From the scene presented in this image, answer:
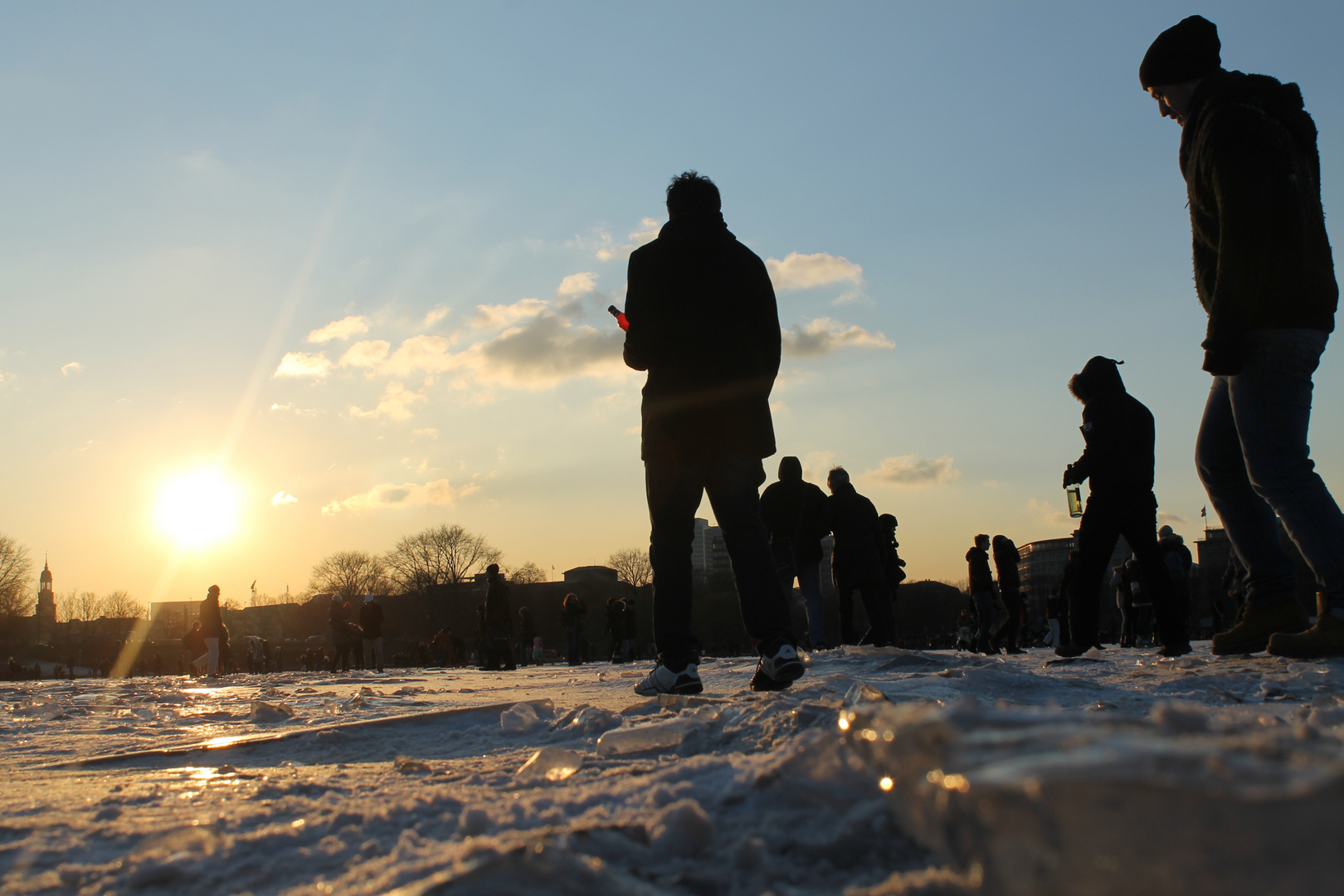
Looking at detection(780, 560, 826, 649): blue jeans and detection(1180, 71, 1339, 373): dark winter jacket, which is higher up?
detection(1180, 71, 1339, 373): dark winter jacket

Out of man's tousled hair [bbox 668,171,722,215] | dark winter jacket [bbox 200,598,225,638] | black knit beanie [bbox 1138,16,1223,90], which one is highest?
black knit beanie [bbox 1138,16,1223,90]

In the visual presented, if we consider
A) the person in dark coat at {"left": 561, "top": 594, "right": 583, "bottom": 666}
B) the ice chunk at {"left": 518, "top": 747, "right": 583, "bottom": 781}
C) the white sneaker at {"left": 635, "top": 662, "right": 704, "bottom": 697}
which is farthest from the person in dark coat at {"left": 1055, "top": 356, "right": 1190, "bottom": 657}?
the person in dark coat at {"left": 561, "top": 594, "right": 583, "bottom": 666}

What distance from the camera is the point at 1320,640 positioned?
3131 millimetres

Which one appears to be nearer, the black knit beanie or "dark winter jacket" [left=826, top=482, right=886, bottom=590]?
the black knit beanie

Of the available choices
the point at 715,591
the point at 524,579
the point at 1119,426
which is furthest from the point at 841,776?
the point at 524,579

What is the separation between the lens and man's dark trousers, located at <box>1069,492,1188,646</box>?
16.3 feet

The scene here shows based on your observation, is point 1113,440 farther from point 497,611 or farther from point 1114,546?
point 497,611

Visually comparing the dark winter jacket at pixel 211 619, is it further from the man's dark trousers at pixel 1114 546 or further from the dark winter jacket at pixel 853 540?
the man's dark trousers at pixel 1114 546

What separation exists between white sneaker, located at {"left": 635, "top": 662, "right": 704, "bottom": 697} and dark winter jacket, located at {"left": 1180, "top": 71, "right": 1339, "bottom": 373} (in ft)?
6.67

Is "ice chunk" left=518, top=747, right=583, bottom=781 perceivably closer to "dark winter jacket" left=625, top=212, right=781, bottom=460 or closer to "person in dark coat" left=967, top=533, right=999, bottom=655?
"dark winter jacket" left=625, top=212, right=781, bottom=460

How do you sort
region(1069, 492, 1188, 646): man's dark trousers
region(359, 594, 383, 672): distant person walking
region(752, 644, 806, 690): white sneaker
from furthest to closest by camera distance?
region(359, 594, 383, 672): distant person walking < region(1069, 492, 1188, 646): man's dark trousers < region(752, 644, 806, 690): white sneaker

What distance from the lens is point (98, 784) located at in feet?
5.85

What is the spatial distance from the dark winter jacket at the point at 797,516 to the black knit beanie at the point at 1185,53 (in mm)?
5550

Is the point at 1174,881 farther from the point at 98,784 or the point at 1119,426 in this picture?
the point at 1119,426
